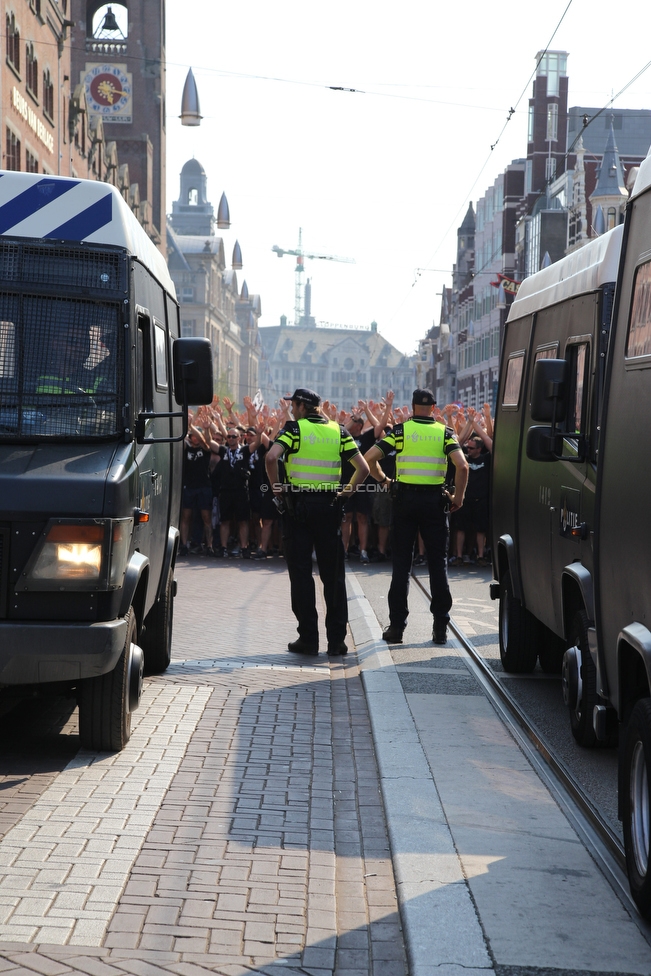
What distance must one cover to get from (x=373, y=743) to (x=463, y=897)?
246 centimetres

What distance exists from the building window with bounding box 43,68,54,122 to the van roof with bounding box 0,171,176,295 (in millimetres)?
32397

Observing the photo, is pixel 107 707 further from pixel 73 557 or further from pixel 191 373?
pixel 191 373

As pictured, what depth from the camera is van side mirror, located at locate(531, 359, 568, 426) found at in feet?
21.0

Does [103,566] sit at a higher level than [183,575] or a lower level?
higher

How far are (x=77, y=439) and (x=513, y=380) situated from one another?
176 inches

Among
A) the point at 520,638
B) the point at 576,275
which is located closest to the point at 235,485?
the point at 520,638

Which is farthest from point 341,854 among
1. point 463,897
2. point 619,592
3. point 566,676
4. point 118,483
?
point 566,676

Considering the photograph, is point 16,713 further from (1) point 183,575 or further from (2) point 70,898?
(1) point 183,575

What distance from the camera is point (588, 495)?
21.7ft

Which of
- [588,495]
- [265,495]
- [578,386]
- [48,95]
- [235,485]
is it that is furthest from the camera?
[48,95]

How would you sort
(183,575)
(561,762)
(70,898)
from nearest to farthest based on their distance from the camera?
(70,898)
(561,762)
(183,575)

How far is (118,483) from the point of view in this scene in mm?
5715

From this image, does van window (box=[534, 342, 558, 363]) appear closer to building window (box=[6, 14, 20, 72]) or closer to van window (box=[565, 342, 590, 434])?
van window (box=[565, 342, 590, 434])

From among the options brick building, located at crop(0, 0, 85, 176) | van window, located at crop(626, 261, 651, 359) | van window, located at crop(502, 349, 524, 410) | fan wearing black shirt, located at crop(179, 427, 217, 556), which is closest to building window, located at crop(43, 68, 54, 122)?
brick building, located at crop(0, 0, 85, 176)
